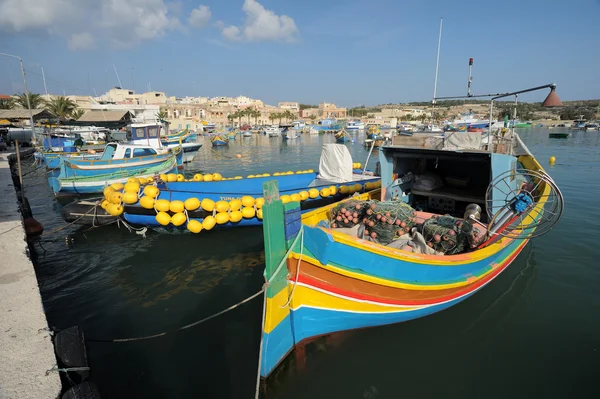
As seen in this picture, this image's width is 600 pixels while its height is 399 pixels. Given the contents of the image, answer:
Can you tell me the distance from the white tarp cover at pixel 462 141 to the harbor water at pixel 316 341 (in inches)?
127

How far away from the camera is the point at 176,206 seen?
891 centimetres

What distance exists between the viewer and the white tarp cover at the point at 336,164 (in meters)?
10.9

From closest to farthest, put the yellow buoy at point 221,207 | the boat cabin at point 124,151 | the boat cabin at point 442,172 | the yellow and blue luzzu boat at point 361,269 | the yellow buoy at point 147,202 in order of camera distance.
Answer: the yellow and blue luzzu boat at point 361,269 → the boat cabin at point 442,172 → the yellow buoy at point 147,202 → the yellow buoy at point 221,207 → the boat cabin at point 124,151

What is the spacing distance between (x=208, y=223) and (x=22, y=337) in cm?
530

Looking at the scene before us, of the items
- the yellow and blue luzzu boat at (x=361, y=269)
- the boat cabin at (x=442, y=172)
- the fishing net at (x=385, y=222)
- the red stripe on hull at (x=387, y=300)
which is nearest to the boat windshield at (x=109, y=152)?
the yellow and blue luzzu boat at (x=361, y=269)

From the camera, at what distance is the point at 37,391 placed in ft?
9.81

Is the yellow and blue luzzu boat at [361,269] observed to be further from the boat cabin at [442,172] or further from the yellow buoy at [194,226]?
the yellow buoy at [194,226]

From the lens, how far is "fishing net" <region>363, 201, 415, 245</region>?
5.61m

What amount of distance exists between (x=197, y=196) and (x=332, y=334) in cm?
664

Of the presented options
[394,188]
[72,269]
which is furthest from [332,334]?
[72,269]

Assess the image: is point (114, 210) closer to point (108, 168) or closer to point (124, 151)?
point (108, 168)

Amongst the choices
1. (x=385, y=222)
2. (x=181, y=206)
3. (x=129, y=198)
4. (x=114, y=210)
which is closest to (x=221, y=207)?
(x=181, y=206)

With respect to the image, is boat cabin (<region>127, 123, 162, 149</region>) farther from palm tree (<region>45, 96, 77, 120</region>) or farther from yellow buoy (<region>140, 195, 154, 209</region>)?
palm tree (<region>45, 96, 77, 120</region>)

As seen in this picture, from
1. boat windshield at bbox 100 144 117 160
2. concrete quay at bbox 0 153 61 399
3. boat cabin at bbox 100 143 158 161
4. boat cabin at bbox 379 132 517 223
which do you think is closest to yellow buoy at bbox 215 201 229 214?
concrete quay at bbox 0 153 61 399
